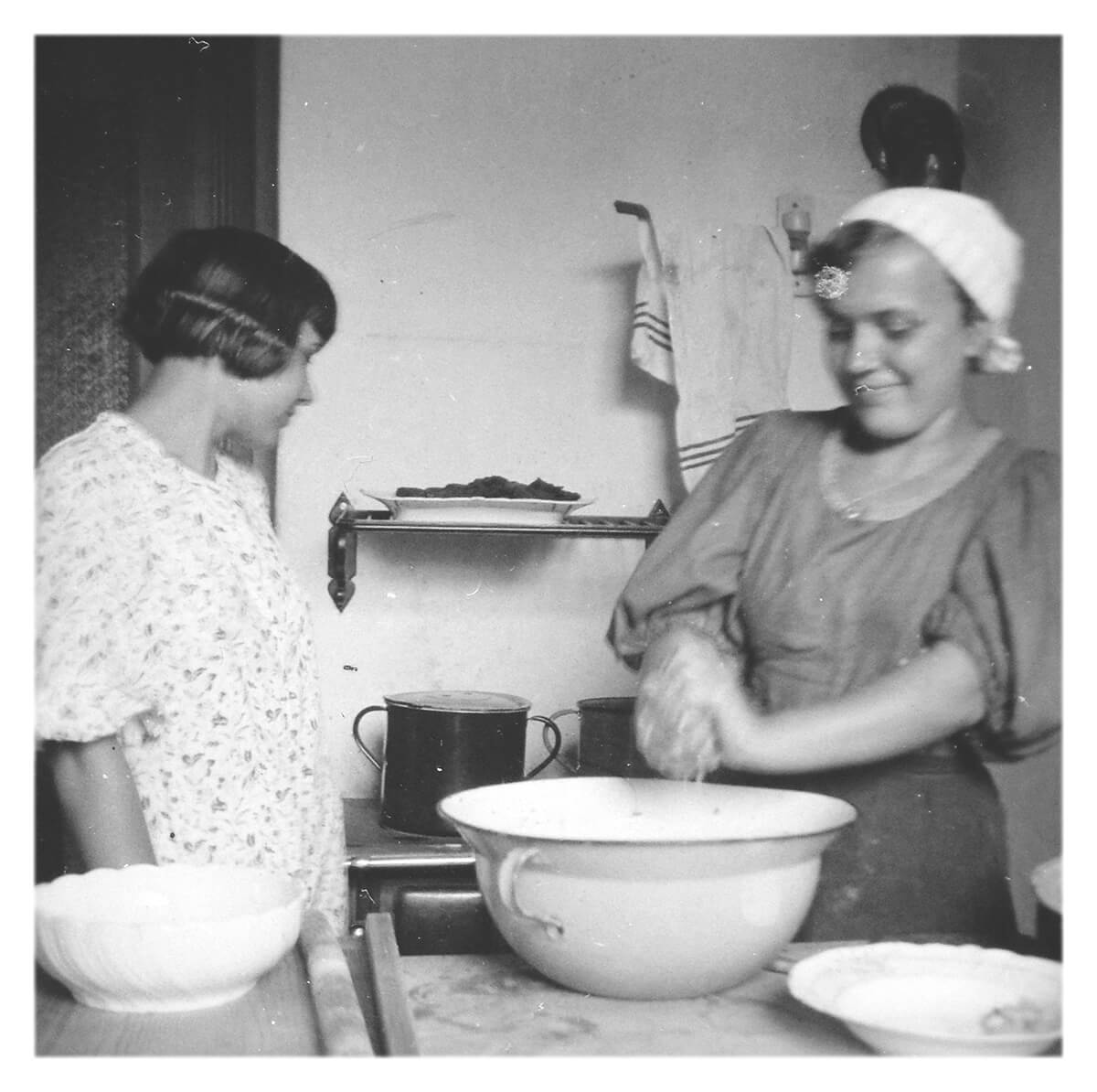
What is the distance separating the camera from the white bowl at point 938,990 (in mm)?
595

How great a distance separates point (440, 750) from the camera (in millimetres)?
1089

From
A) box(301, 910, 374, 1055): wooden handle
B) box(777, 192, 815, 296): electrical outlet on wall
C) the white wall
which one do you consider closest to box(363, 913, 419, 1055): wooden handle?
box(301, 910, 374, 1055): wooden handle

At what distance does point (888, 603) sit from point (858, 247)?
0.91 ft

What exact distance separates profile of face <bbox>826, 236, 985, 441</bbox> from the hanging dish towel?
0.97 feet

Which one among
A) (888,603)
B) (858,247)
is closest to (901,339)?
(858,247)

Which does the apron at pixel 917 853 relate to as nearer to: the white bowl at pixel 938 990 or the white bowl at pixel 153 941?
the white bowl at pixel 938 990

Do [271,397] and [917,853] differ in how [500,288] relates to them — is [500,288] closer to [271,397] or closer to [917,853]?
[271,397]

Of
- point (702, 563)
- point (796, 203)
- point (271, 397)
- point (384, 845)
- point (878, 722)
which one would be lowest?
point (384, 845)

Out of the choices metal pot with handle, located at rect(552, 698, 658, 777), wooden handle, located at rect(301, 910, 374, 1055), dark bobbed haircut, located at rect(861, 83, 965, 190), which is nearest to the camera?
wooden handle, located at rect(301, 910, 374, 1055)

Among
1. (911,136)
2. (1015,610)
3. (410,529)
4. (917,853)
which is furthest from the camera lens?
(410,529)

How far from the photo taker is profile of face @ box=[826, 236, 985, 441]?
0.86 metres

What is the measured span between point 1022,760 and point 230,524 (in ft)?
2.08

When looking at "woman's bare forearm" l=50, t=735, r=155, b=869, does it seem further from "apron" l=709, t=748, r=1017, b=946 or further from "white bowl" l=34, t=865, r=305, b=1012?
"apron" l=709, t=748, r=1017, b=946
